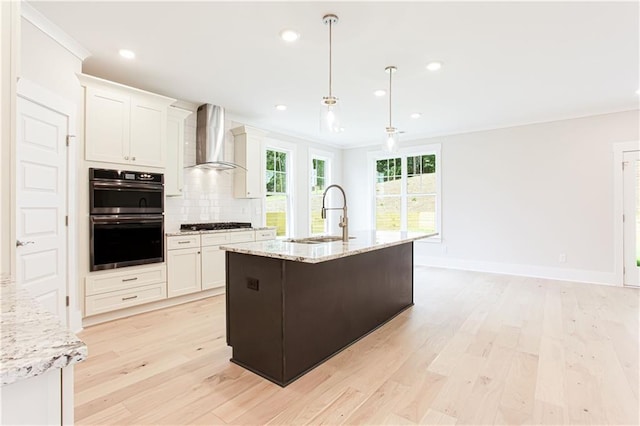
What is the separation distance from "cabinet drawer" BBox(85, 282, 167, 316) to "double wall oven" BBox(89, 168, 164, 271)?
0.29m

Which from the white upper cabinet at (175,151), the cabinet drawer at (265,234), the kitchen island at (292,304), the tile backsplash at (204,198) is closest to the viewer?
the kitchen island at (292,304)

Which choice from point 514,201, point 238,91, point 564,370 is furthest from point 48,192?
point 514,201

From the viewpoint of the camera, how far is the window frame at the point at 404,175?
654 cm

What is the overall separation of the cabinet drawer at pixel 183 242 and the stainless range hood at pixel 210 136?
1.07 metres

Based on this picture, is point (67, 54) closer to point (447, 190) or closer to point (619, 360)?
point (619, 360)

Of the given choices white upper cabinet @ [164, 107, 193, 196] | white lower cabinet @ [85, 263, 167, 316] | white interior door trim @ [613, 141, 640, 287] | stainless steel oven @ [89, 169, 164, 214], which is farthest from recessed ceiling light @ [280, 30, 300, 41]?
white interior door trim @ [613, 141, 640, 287]

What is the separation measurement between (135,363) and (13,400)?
2.30 m

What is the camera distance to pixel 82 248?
10.6 feet

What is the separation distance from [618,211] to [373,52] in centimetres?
453

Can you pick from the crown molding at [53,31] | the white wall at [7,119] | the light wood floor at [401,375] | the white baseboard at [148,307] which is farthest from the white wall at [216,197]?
the white wall at [7,119]

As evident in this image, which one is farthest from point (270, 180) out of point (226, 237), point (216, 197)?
point (226, 237)

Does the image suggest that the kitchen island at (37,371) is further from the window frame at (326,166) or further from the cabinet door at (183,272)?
the window frame at (326,166)

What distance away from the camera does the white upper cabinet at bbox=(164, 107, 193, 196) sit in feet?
13.5

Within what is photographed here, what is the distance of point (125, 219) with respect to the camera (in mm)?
3498
